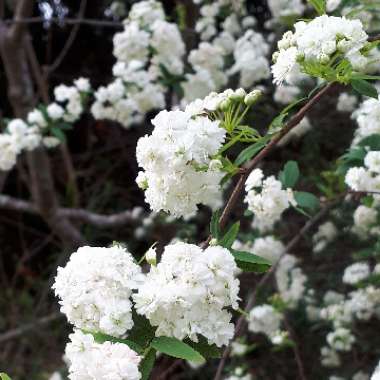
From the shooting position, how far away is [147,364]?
1123 millimetres

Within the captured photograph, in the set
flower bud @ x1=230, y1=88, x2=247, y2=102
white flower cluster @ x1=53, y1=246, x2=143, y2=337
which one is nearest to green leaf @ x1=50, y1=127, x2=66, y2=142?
flower bud @ x1=230, y1=88, x2=247, y2=102

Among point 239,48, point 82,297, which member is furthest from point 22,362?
point 82,297

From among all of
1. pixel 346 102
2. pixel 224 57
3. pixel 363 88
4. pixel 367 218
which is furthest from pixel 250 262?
pixel 224 57

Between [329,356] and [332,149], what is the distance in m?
1.43

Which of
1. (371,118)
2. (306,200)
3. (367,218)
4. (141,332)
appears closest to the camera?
(141,332)

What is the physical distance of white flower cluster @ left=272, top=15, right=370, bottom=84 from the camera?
129cm

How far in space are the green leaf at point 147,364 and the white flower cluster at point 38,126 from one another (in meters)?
2.29

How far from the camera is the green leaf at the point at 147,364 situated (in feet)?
3.62

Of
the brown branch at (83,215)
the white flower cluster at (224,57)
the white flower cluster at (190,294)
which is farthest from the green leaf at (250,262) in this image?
the brown branch at (83,215)

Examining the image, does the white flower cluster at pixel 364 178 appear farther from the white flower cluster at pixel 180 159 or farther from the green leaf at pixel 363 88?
the white flower cluster at pixel 180 159

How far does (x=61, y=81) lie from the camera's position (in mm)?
6098

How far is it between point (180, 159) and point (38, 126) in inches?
87.7

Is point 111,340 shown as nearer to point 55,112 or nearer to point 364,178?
point 364,178

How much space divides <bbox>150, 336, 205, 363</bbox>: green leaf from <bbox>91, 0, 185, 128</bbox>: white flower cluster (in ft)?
7.52
